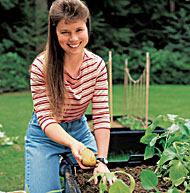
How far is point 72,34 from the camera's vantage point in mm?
1639

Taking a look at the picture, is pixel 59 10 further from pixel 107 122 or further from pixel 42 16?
pixel 42 16

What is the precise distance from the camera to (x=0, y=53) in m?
8.66

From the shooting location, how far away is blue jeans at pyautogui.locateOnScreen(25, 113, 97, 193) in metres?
1.77

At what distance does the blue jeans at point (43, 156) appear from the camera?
69.7 inches

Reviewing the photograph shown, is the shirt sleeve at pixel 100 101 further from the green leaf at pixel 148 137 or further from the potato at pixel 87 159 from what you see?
the potato at pixel 87 159

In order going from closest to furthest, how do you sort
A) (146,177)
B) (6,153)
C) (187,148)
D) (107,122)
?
(146,177) → (187,148) → (107,122) → (6,153)

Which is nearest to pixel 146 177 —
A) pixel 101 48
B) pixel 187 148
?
pixel 187 148

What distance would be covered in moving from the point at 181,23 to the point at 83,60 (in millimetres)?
9639

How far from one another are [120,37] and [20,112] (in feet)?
18.0

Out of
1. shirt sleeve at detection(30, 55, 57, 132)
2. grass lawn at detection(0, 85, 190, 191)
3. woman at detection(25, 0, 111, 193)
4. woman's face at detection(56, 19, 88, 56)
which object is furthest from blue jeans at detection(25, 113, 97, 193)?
grass lawn at detection(0, 85, 190, 191)

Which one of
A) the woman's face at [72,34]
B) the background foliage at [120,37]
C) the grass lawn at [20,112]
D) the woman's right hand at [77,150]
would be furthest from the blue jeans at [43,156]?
the background foliage at [120,37]

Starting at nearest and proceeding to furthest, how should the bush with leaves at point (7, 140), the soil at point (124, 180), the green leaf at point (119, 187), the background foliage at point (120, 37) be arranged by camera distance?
the green leaf at point (119, 187) → the soil at point (124, 180) → the bush with leaves at point (7, 140) → the background foliage at point (120, 37)

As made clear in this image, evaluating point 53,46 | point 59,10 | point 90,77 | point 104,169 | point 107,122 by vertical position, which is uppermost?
point 59,10

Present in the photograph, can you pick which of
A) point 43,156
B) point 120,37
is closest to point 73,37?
point 43,156
